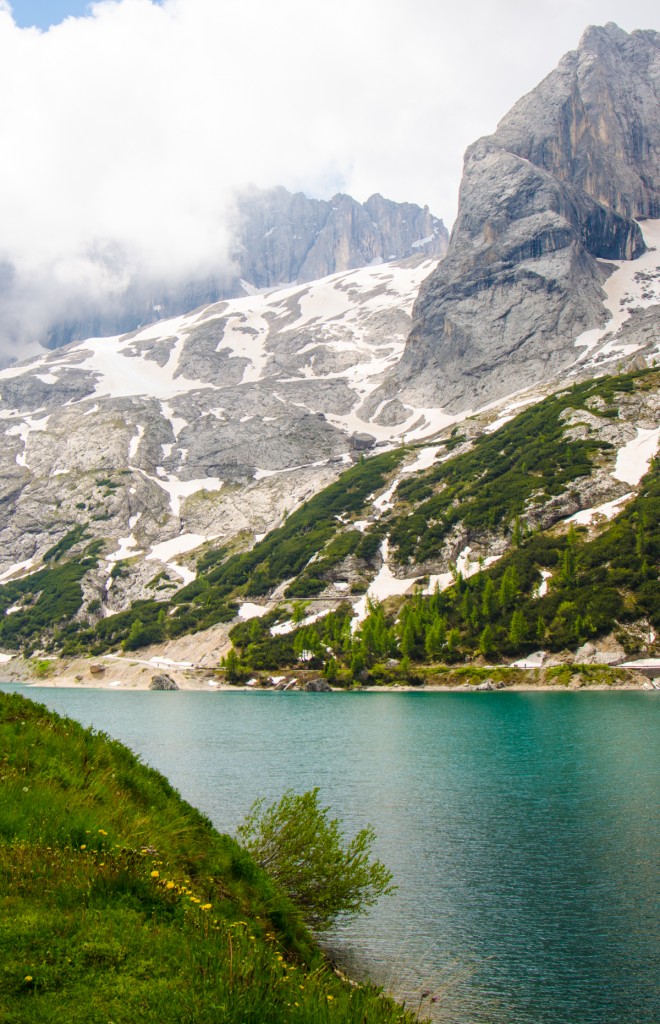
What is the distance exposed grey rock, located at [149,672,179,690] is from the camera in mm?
118375

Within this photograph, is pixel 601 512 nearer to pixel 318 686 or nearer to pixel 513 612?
pixel 513 612

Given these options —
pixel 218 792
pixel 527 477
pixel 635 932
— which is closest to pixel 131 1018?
pixel 635 932

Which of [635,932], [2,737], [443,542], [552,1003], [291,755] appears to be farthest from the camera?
[443,542]

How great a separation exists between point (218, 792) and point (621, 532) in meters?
95.9

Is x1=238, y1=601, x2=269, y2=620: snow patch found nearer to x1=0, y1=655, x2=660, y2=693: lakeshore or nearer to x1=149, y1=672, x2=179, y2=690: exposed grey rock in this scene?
x1=0, y1=655, x2=660, y2=693: lakeshore

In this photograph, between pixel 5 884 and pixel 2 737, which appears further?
pixel 2 737

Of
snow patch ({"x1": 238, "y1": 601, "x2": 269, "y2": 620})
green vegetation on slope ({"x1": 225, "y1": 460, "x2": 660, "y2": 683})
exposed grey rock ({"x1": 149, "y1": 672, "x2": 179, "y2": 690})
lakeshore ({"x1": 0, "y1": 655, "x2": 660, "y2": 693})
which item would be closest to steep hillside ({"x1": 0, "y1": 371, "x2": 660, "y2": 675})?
green vegetation on slope ({"x1": 225, "y1": 460, "x2": 660, "y2": 683})

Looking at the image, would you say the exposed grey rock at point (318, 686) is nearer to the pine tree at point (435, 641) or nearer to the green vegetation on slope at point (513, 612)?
the green vegetation on slope at point (513, 612)

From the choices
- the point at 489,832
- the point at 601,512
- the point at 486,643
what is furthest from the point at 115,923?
the point at 601,512

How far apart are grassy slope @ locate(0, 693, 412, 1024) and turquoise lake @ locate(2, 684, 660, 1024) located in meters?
7.39

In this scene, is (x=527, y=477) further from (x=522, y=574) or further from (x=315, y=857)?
(x=315, y=857)

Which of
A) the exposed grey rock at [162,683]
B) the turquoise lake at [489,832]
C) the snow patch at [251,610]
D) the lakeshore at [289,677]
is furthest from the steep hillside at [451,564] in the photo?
the turquoise lake at [489,832]

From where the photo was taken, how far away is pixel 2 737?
1162cm

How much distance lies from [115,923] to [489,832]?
2441 cm
